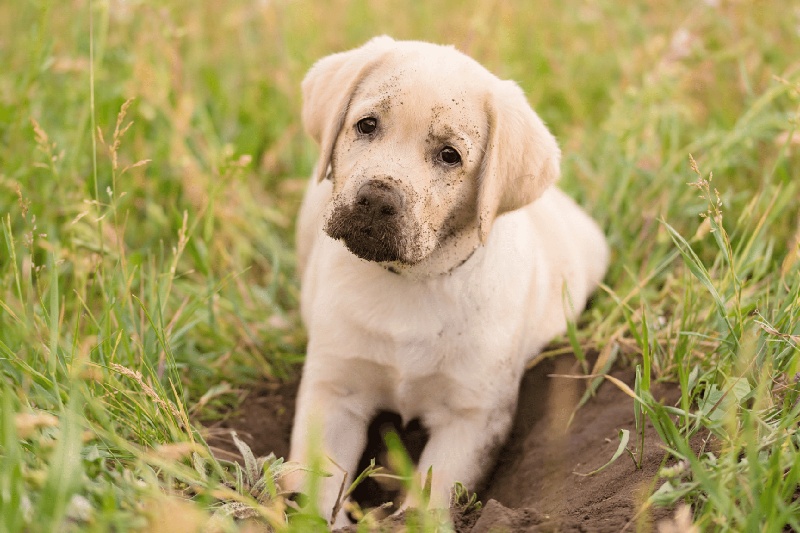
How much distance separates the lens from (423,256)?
2701 millimetres

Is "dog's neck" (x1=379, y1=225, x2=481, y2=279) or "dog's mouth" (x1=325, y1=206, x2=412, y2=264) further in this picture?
"dog's neck" (x1=379, y1=225, x2=481, y2=279)

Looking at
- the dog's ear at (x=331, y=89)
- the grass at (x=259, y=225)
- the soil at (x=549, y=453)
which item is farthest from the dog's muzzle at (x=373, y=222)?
the soil at (x=549, y=453)

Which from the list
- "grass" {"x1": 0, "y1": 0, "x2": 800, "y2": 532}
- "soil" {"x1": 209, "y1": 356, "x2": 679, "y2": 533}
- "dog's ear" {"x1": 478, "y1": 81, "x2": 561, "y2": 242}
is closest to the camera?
"grass" {"x1": 0, "y1": 0, "x2": 800, "y2": 532}

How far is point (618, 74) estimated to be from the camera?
225 inches

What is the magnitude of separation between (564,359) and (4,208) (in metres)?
2.55

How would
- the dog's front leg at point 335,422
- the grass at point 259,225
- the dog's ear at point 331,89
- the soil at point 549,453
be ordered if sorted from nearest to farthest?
1. the grass at point 259,225
2. the soil at point 549,453
3. the dog's ear at point 331,89
4. the dog's front leg at point 335,422

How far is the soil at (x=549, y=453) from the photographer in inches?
92.7

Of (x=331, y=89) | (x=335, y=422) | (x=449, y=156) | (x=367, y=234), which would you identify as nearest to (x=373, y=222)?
(x=367, y=234)

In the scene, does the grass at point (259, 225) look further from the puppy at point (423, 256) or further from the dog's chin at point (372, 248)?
the dog's chin at point (372, 248)

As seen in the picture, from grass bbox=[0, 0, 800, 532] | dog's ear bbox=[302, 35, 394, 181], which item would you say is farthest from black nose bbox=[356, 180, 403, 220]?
grass bbox=[0, 0, 800, 532]

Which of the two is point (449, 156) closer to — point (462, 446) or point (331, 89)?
point (331, 89)

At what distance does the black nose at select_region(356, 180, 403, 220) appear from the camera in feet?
8.34

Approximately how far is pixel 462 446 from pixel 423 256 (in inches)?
31.7

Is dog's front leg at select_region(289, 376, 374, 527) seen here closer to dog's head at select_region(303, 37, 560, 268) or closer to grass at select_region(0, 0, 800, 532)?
grass at select_region(0, 0, 800, 532)
